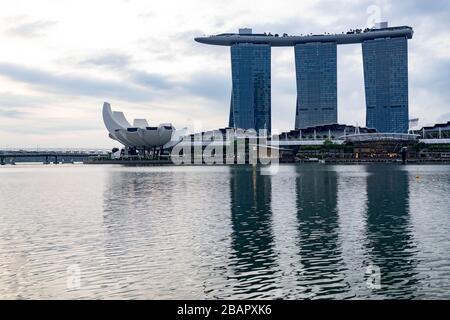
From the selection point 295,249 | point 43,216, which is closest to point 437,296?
point 295,249

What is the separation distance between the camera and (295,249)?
96.3ft

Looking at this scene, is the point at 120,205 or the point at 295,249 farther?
the point at 120,205

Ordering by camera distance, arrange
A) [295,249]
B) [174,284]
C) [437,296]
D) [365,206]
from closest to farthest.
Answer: [437,296], [174,284], [295,249], [365,206]

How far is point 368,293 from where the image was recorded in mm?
20828

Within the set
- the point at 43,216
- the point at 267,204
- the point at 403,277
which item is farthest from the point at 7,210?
the point at 403,277

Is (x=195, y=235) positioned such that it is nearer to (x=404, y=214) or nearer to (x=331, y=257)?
(x=331, y=257)

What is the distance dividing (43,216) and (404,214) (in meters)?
28.6

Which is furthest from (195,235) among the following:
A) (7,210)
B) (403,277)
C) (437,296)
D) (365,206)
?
(7,210)

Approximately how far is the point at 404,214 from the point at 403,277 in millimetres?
22170

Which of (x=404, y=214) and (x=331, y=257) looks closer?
(x=331, y=257)
